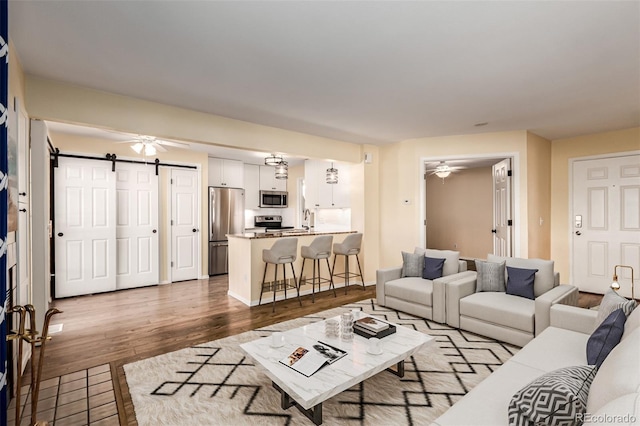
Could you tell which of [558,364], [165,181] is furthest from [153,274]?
[558,364]

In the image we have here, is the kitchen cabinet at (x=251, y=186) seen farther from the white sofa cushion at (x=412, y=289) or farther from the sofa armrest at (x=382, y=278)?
the white sofa cushion at (x=412, y=289)

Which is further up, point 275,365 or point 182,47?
point 182,47

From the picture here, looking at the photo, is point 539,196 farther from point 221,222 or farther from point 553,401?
A: point 221,222

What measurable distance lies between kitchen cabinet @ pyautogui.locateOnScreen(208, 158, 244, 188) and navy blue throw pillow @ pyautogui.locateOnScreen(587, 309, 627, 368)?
611 cm

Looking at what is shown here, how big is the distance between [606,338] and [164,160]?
20.3 ft

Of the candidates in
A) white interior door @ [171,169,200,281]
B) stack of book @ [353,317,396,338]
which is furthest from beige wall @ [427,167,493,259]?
stack of book @ [353,317,396,338]

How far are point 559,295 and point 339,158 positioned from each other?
136 inches

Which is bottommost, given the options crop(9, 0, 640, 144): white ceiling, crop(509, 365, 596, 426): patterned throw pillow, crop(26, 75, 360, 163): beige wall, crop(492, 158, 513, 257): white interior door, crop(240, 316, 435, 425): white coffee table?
crop(240, 316, 435, 425): white coffee table

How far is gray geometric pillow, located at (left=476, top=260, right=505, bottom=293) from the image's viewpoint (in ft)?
11.6

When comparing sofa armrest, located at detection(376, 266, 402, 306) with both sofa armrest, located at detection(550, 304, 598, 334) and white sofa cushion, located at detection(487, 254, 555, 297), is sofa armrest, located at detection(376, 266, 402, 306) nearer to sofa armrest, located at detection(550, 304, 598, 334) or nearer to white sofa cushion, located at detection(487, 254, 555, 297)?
white sofa cushion, located at detection(487, 254, 555, 297)

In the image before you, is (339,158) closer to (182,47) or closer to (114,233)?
(182,47)

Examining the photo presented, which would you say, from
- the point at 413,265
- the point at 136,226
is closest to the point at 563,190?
the point at 413,265

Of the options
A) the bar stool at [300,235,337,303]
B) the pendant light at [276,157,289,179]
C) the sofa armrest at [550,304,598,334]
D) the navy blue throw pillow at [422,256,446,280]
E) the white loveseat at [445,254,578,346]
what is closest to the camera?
the sofa armrest at [550,304,598,334]

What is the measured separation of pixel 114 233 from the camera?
5.25 meters
